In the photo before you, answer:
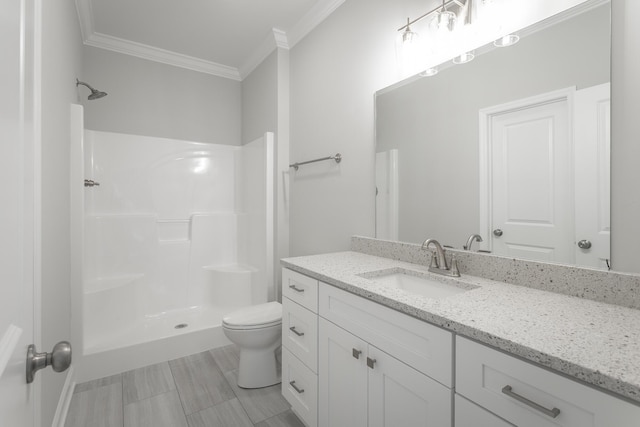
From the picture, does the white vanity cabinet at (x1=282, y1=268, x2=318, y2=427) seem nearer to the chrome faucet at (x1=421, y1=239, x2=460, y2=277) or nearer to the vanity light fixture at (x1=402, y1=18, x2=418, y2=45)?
the chrome faucet at (x1=421, y1=239, x2=460, y2=277)

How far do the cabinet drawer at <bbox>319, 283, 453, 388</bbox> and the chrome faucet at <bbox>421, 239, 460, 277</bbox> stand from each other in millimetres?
418

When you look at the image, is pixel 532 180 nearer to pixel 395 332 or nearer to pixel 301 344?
pixel 395 332

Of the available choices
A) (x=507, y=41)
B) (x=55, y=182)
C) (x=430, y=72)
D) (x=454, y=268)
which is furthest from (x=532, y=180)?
(x=55, y=182)

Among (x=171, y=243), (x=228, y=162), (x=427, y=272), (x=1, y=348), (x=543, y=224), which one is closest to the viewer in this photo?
(x=1, y=348)

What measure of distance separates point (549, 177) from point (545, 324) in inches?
23.3

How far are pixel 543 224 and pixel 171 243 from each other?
2.95 metres

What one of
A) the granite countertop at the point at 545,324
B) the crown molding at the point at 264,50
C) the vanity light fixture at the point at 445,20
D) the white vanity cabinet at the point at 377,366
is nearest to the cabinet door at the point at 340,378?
the white vanity cabinet at the point at 377,366

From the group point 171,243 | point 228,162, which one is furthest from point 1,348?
point 228,162

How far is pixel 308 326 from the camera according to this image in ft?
4.97

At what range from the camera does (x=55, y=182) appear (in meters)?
1.60

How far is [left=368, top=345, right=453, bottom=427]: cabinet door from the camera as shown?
89 centimetres

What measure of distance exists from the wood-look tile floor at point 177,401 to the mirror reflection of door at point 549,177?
1452 mm

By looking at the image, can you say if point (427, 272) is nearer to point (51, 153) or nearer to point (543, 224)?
point (543, 224)

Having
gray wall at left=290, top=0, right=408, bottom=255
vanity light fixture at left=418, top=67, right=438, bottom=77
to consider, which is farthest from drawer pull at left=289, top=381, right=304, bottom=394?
vanity light fixture at left=418, top=67, right=438, bottom=77
